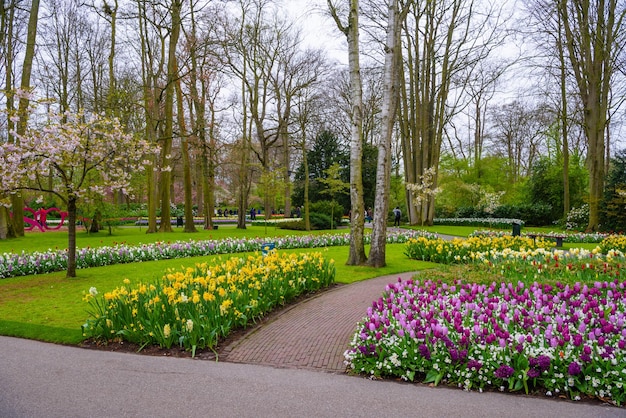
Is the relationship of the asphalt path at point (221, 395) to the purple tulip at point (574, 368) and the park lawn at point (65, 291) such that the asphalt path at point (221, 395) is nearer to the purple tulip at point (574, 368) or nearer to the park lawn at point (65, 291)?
the purple tulip at point (574, 368)

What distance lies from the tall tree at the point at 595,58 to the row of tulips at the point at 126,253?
13969 mm

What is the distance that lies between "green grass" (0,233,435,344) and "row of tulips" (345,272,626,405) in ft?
12.6

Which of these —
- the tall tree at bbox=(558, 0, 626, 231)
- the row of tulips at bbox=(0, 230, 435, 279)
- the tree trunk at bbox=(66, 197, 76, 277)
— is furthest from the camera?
the tall tree at bbox=(558, 0, 626, 231)

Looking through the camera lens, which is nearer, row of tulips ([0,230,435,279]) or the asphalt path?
the asphalt path

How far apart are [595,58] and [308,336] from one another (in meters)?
21.8

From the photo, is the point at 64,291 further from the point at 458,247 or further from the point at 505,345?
the point at 458,247

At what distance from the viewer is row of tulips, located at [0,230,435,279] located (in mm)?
9859

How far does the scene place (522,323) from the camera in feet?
13.7

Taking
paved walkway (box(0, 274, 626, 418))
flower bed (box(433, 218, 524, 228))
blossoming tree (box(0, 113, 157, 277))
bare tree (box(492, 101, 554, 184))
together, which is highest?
bare tree (box(492, 101, 554, 184))

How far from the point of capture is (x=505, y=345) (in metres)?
3.69

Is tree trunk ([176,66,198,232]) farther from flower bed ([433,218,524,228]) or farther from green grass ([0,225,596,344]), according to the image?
flower bed ([433,218,524,228])

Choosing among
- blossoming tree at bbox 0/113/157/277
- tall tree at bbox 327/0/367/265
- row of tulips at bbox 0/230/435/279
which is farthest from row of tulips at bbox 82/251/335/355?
row of tulips at bbox 0/230/435/279

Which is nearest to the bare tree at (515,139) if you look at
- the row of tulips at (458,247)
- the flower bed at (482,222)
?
the flower bed at (482,222)

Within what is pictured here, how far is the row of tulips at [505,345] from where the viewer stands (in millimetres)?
3477
